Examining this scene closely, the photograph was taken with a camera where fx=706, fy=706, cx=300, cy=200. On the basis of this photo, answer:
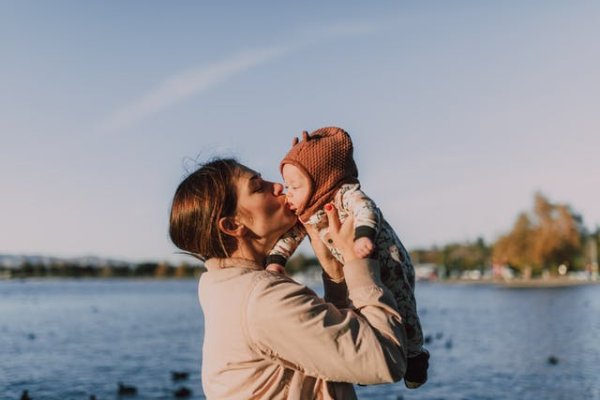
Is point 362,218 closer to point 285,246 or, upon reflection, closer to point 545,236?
point 285,246

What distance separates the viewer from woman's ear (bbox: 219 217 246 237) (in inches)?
95.7

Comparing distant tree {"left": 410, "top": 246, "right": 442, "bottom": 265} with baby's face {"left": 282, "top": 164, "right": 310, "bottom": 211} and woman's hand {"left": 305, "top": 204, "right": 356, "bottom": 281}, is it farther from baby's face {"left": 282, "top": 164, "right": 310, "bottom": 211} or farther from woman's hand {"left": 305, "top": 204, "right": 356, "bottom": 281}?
woman's hand {"left": 305, "top": 204, "right": 356, "bottom": 281}

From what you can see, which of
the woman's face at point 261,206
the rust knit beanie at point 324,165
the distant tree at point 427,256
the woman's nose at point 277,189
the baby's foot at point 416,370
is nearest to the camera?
the woman's face at point 261,206

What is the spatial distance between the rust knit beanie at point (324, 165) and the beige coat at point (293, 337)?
1.57 feet

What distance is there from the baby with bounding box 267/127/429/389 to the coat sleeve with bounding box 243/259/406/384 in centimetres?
32

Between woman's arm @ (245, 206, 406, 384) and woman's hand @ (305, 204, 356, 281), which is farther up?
woman's hand @ (305, 204, 356, 281)

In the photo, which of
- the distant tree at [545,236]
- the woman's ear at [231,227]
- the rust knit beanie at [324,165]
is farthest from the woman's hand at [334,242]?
the distant tree at [545,236]

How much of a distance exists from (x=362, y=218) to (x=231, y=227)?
1.54 feet

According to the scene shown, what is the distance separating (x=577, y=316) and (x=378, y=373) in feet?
145

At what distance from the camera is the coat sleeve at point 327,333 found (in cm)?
213

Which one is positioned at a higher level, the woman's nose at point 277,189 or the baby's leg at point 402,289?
the woman's nose at point 277,189

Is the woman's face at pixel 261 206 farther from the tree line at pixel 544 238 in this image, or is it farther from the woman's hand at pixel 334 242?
the tree line at pixel 544 238

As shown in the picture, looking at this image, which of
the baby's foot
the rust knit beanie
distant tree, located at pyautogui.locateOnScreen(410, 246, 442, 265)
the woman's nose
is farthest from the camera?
distant tree, located at pyautogui.locateOnScreen(410, 246, 442, 265)

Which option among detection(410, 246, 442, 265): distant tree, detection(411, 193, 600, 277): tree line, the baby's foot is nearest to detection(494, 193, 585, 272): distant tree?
detection(411, 193, 600, 277): tree line
